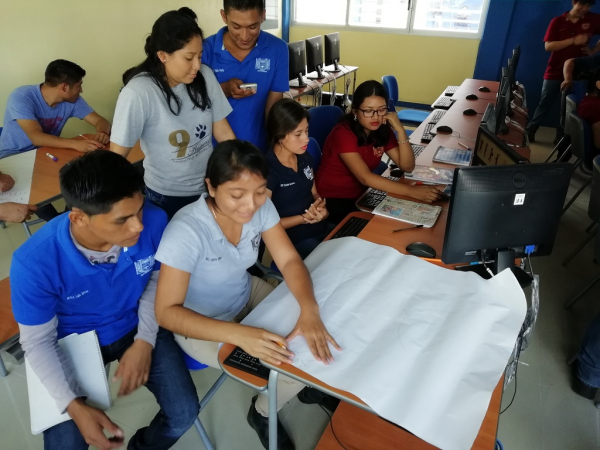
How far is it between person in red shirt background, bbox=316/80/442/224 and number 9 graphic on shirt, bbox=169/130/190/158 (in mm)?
769

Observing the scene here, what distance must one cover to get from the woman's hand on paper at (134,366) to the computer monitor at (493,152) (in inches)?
48.9

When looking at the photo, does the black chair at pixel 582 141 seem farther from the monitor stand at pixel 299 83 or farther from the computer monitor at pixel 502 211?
the monitor stand at pixel 299 83

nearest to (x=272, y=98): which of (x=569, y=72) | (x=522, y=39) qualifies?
(x=569, y=72)

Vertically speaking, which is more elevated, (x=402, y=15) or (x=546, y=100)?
(x=402, y=15)

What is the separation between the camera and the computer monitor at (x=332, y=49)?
16.5ft

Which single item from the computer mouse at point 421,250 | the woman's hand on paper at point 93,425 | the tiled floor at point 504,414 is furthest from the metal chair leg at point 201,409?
the computer mouse at point 421,250

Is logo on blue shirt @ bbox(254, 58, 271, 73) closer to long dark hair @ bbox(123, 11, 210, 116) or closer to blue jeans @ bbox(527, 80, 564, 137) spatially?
long dark hair @ bbox(123, 11, 210, 116)

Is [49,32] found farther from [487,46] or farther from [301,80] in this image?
[487,46]

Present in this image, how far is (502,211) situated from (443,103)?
9.90 feet

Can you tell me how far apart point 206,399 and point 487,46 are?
19.1 feet

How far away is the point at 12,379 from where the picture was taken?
1.84 meters

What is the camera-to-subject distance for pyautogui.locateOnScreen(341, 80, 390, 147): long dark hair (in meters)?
1.99

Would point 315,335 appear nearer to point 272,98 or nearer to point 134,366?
point 134,366

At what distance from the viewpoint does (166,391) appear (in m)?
1.24
